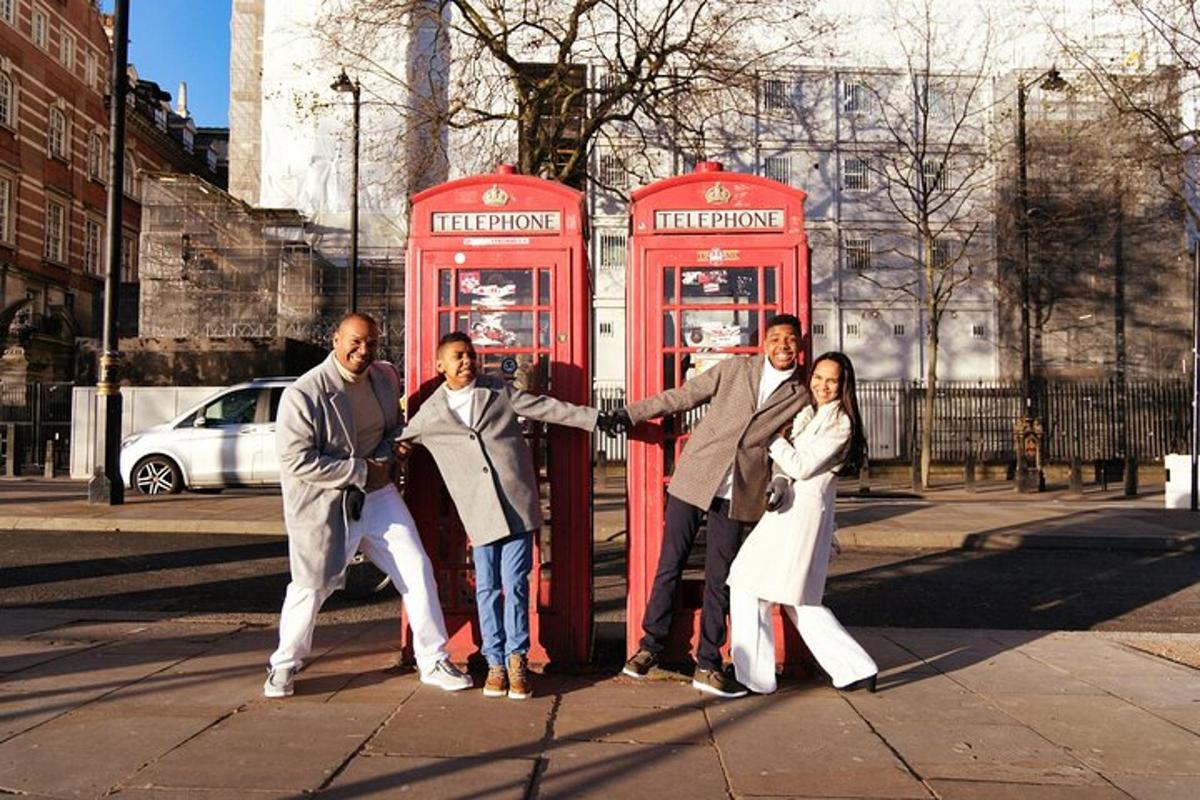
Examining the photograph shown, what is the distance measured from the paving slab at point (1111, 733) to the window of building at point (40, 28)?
43.1 metres

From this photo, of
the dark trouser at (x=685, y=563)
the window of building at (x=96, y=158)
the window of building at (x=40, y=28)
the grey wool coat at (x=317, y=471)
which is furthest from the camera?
the window of building at (x=96, y=158)

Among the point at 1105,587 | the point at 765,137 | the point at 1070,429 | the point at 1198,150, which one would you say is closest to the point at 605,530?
the point at 1105,587

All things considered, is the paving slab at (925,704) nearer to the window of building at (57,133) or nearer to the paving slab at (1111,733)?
the paving slab at (1111,733)

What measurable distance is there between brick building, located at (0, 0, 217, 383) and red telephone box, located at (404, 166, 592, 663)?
29.9 m

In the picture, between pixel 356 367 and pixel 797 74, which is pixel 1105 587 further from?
pixel 797 74

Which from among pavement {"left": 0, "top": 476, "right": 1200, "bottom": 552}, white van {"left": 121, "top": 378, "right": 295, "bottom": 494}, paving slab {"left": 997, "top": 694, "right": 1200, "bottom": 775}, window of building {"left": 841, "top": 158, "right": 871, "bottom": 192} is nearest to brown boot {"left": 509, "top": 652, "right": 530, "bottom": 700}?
paving slab {"left": 997, "top": 694, "right": 1200, "bottom": 775}

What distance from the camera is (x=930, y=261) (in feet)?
72.7

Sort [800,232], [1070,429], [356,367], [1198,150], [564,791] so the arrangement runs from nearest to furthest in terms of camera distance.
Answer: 1. [564,791]
2. [356,367]
3. [800,232]
4. [1198,150]
5. [1070,429]

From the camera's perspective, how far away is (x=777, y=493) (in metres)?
4.86

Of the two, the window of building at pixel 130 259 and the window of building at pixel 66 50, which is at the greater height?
the window of building at pixel 66 50

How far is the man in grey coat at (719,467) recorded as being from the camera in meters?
4.96

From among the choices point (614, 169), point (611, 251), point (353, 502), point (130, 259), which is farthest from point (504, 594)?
point (130, 259)

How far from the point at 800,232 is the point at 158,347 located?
23.0 m

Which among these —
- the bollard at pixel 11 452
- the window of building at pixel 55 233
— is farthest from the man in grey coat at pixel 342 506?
the window of building at pixel 55 233
